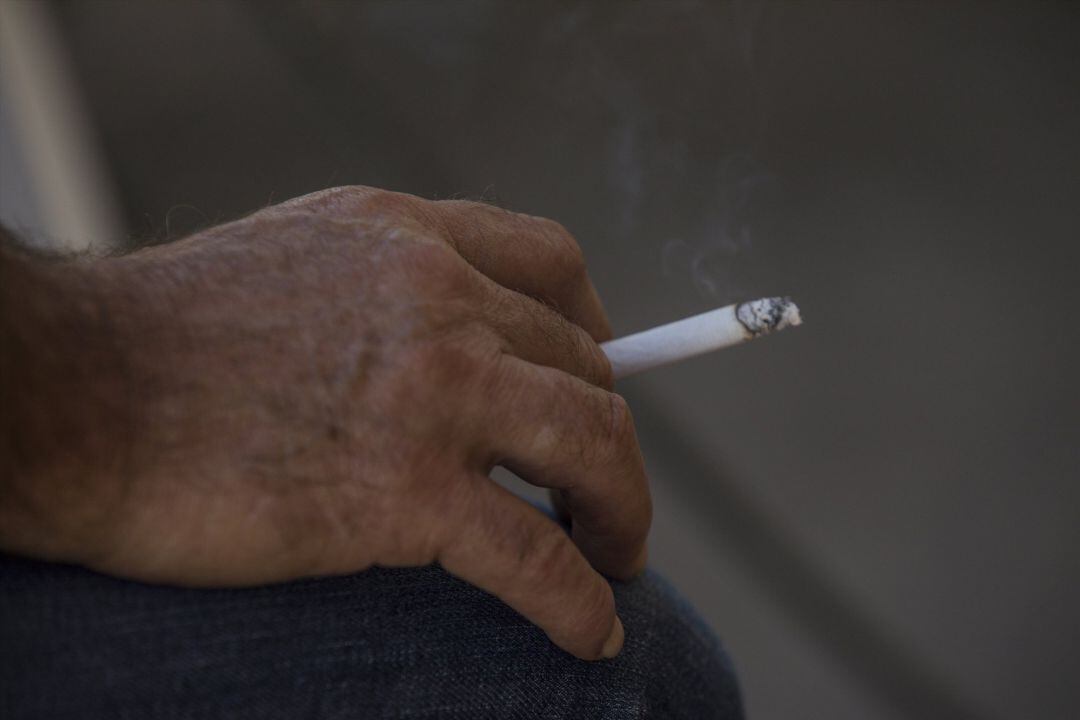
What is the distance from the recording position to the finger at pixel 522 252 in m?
0.76

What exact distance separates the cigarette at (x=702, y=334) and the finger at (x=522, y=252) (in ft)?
0.21

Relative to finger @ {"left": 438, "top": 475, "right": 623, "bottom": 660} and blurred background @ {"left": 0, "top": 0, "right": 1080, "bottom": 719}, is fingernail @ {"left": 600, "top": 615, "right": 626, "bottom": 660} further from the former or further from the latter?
blurred background @ {"left": 0, "top": 0, "right": 1080, "bottom": 719}

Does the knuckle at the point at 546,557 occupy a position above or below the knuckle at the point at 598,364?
below

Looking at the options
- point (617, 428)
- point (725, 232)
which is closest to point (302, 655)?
point (617, 428)

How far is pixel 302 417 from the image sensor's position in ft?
1.86

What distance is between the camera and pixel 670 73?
1.28 meters

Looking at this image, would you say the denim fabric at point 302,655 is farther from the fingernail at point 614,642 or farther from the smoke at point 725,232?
the smoke at point 725,232

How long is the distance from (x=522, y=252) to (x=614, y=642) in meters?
0.34

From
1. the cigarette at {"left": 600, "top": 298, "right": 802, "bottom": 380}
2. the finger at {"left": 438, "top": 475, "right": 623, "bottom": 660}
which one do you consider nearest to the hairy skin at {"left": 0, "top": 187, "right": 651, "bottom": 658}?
the finger at {"left": 438, "top": 475, "right": 623, "bottom": 660}

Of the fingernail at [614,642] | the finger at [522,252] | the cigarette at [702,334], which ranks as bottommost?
the fingernail at [614,642]

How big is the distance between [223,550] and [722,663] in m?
0.56

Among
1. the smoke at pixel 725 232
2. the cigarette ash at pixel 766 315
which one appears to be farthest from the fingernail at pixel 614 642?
the smoke at pixel 725 232

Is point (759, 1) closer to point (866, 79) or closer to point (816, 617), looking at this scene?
point (866, 79)

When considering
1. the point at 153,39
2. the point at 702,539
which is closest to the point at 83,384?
the point at 702,539
